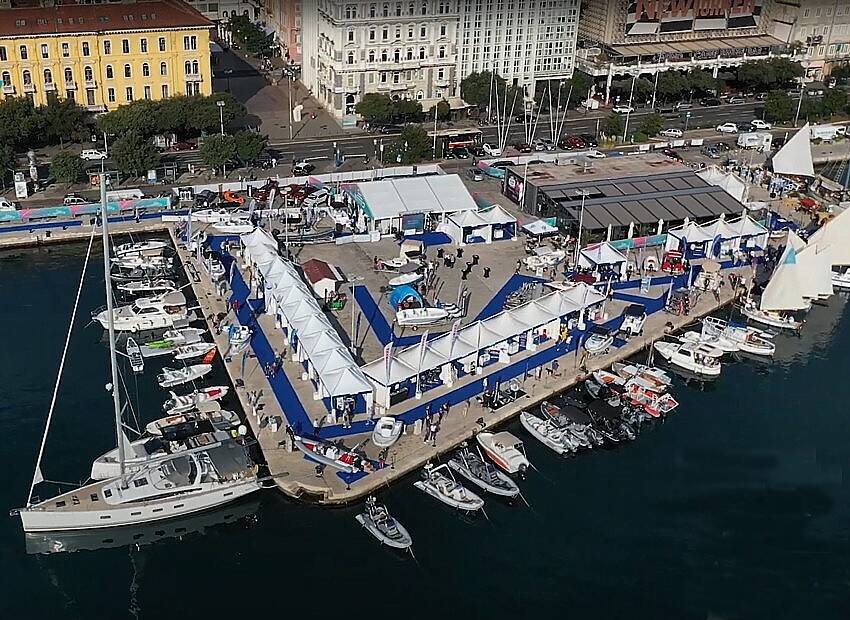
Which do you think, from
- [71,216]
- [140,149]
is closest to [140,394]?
[71,216]

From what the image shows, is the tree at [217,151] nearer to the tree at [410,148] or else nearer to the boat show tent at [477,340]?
the tree at [410,148]

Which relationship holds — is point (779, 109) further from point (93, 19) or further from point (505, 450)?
point (93, 19)

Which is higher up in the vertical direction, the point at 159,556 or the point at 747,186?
the point at 747,186

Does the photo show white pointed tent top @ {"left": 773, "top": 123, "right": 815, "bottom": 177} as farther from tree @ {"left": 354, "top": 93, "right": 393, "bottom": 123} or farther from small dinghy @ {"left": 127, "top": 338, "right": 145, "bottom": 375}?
small dinghy @ {"left": 127, "top": 338, "right": 145, "bottom": 375}

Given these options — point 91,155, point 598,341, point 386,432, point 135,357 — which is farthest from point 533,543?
point 91,155

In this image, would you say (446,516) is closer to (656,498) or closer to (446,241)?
(656,498)
